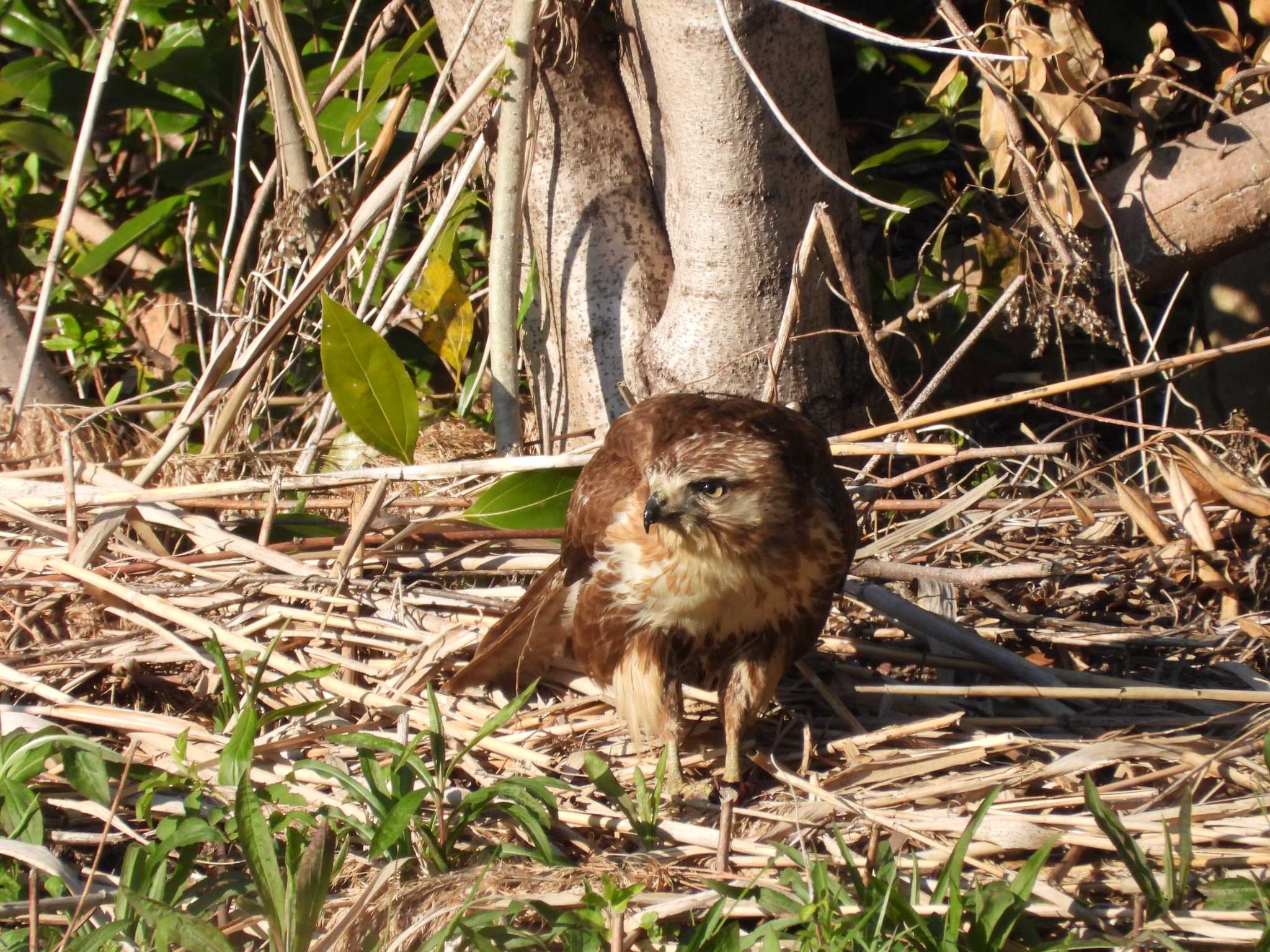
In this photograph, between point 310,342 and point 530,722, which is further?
point 310,342

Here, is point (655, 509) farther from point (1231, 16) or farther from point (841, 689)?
point (1231, 16)

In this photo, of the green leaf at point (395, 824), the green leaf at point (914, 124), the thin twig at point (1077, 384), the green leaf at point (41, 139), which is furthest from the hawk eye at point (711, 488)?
the green leaf at point (41, 139)

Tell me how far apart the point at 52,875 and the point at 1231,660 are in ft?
9.94

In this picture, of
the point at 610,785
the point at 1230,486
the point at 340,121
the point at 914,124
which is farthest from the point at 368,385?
the point at 1230,486

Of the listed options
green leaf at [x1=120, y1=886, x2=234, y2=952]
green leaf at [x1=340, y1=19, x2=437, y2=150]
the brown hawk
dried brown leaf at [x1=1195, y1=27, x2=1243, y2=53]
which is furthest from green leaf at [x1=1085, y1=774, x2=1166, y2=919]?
green leaf at [x1=340, y1=19, x2=437, y2=150]

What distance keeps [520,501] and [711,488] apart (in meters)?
0.88

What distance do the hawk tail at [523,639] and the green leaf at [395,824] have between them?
708 millimetres

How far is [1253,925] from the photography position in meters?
2.31

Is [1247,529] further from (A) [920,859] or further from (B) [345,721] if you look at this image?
(B) [345,721]

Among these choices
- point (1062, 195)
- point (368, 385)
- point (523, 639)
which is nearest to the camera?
point (523, 639)

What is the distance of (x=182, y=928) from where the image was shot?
2.20 meters

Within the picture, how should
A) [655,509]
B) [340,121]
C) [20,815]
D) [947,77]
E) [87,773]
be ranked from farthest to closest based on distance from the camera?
[340,121] → [947,77] → [655,509] → [87,773] → [20,815]

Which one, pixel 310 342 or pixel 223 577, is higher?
pixel 310 342

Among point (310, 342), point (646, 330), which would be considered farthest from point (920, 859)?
point (310, 342)
